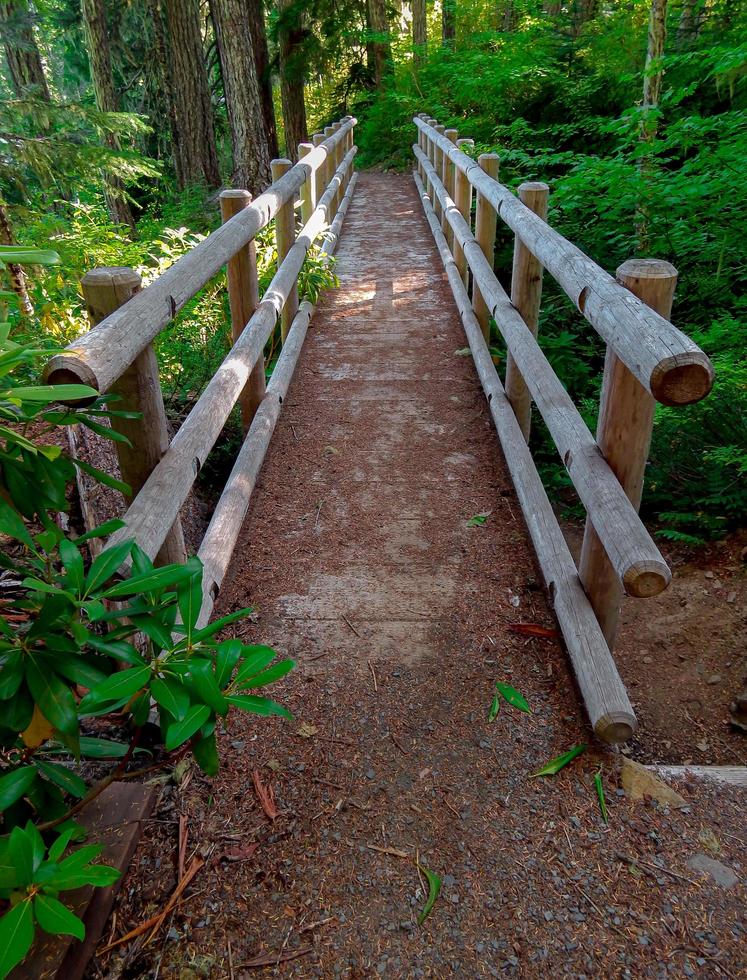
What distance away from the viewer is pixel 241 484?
3.46m

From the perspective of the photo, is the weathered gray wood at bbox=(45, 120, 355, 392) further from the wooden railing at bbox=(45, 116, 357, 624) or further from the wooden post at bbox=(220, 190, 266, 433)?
the wooden post at bbox=(220, 190, 266, 433)

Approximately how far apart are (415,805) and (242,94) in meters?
11.4

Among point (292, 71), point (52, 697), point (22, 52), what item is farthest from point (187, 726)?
point (292, 71)

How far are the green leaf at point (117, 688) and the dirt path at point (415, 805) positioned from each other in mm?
756

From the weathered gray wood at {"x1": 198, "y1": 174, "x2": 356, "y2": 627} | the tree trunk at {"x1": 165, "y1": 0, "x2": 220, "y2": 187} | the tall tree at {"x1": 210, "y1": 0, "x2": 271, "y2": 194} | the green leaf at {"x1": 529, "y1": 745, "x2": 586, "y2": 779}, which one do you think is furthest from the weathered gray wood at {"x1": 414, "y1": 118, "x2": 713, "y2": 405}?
the tree trunk at {"x1": 165, "y1": 0, "x2": 220, "y2": 187}

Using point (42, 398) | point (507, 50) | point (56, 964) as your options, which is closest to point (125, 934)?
point (56, 964)

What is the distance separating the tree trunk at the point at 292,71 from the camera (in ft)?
51.0

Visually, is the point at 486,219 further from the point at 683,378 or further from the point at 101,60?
the point at 101,60

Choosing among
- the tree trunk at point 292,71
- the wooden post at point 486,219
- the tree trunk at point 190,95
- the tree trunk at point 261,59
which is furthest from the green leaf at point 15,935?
the tree trunk at point 292,71

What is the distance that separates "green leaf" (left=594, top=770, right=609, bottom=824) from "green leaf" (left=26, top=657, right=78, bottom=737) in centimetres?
145

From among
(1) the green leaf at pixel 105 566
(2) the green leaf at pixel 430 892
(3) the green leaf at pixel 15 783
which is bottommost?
(2) the green leaf at pixel 430 892

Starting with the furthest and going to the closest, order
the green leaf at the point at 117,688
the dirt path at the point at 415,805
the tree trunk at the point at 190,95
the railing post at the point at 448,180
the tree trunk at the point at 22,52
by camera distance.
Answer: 1. the tree trunk at the point at 22,52
2. the tree trunk at the point at 190,95
3. the railing post at the point at 448,180
4. the dirt path at the point at 415,805
5. the green leaf at the point at 117,688

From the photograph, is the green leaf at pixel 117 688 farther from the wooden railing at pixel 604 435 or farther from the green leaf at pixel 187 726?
the wooden railing at pixel 604 435

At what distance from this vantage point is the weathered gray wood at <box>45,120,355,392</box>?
5.51ft
